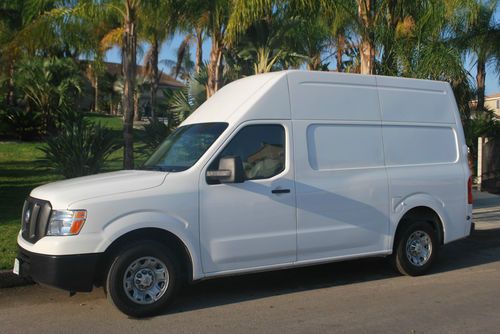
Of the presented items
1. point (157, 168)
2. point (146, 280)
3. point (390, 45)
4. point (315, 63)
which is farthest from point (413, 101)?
point (315, 63)

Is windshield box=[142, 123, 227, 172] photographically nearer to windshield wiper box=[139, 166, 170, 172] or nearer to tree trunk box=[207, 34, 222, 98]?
windshield wiper box=[139, 166, 170, 172]

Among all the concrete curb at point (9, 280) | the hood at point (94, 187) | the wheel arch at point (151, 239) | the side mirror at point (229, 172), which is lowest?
the concrete curb at point (9, 280)

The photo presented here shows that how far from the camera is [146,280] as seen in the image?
574 centimetres

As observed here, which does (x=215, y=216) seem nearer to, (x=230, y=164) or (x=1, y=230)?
(x=230, y=164)

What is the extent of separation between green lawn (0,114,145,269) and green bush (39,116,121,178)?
100 cm

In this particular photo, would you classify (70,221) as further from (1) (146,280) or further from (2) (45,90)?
(2) (45,90)

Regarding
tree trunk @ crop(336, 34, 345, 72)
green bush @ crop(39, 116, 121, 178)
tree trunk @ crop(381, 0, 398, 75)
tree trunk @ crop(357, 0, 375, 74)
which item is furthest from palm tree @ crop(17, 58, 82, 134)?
tree trunk @ crop(357, 0, 375, 74)

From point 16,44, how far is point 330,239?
25.9ft

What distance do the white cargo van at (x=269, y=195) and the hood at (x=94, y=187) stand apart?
1 cm

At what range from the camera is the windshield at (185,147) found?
20.2ft

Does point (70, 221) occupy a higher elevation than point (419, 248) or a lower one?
higher

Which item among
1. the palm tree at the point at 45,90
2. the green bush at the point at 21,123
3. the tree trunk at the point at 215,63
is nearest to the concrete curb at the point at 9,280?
the tree trunk at the point at 215,63

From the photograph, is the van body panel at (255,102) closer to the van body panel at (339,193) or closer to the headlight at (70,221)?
the van body panel at (339,193)

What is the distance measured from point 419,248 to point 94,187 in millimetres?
4173
